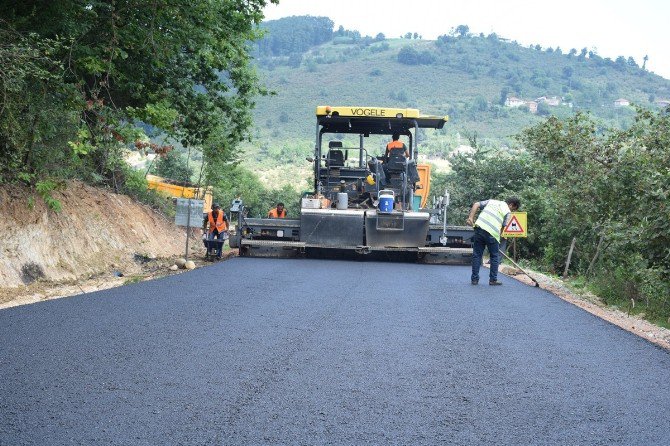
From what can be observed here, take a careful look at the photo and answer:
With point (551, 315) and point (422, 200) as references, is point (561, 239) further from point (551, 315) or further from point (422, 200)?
point (551, 315)

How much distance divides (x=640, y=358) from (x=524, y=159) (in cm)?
2130

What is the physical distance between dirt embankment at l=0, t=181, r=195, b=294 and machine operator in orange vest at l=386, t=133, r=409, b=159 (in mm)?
6162

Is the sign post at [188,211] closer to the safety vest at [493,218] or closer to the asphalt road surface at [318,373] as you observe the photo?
the safety vest at [493,218]

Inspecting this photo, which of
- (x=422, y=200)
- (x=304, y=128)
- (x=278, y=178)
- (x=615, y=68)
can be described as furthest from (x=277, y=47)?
(x=422, y=200)

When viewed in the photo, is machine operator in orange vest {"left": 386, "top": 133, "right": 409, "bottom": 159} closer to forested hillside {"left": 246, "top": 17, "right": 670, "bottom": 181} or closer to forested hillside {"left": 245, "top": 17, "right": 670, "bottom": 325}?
forested hillside {"left": 245, "top": 17, "right": 670, "bottom": 325}

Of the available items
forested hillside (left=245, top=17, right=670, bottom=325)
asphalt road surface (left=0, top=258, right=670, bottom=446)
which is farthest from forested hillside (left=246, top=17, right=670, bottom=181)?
asphalt road surface (left=0, top=258, right=670, bottom=446)

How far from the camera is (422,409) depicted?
4941 millimetres

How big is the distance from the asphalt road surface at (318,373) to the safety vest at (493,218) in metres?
2.86

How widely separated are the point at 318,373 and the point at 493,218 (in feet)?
25.0

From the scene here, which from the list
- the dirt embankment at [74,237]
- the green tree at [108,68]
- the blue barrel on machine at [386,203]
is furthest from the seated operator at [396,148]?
the dirt embankment at [74,237]

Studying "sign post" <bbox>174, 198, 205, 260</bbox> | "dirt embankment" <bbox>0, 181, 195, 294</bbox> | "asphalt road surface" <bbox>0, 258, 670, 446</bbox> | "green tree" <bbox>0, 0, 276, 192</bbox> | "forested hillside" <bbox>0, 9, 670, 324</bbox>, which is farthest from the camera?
"sign post" <bbox>174, 198, 205, 260</bbox>

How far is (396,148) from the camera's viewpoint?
58.0 feet

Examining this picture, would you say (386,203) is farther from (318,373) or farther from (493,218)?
(318,373)

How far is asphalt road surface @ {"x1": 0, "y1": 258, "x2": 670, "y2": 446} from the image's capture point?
176 inches
